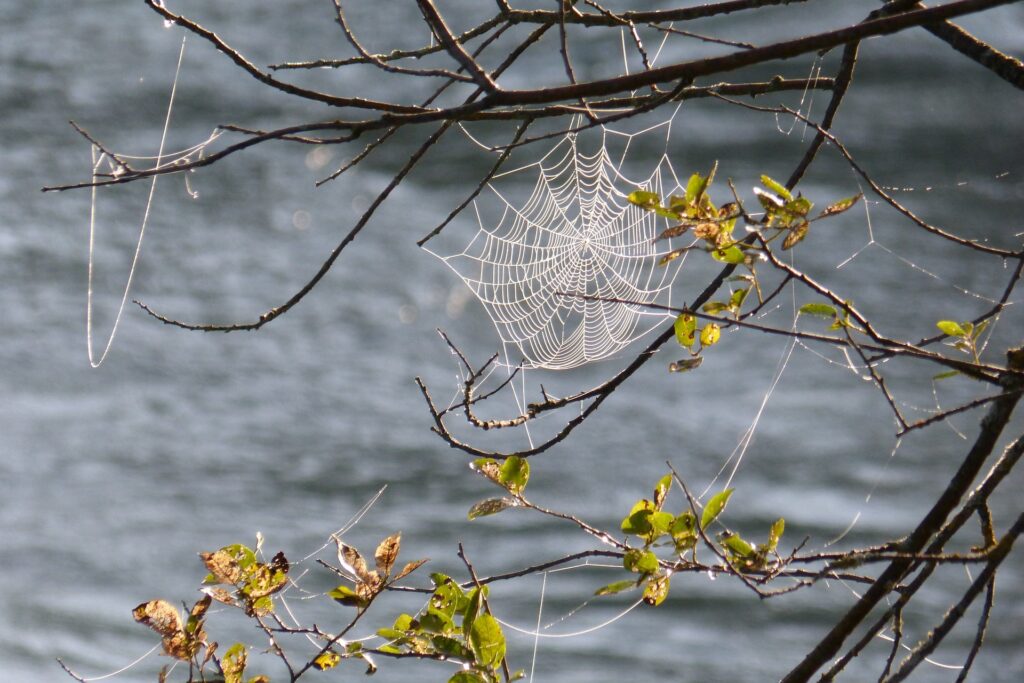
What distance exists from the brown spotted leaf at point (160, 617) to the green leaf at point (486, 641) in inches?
13.9

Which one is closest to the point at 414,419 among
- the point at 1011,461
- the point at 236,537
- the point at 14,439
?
the point at 236,537

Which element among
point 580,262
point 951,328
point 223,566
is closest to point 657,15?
point 951,328

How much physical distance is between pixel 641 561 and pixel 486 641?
21cm

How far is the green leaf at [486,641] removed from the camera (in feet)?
4.17

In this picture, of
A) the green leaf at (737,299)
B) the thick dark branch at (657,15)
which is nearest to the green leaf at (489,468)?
the green leaf at (737,299)

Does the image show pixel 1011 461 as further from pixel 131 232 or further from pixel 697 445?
pixel 131 232

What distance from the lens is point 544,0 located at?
6262 millimetres

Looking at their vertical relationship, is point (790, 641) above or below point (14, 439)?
below

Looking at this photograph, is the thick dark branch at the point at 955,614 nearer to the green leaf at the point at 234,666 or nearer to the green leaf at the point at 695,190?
the green leaf at the point at 695,190

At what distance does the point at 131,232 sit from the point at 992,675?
4115mm

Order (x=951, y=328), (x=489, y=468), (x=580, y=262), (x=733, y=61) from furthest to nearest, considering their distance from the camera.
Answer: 1. (x=580, y=262)
2. (x=489, y=468)
3. (x=951, y=328)
4. (x=733, y=61)

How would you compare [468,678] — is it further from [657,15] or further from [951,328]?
[657,15]

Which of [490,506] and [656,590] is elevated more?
[490,506]

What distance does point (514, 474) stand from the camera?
1.38 metres
